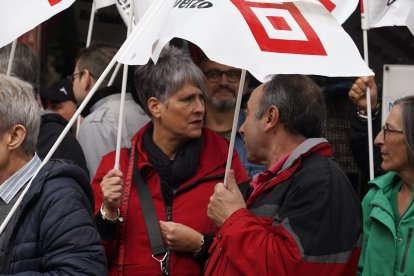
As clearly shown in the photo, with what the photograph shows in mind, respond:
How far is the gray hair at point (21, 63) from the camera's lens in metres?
4.85

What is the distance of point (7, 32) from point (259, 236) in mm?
1283

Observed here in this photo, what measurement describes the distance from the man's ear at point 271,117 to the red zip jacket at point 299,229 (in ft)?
0.69

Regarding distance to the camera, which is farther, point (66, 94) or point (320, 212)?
point (66, 94)

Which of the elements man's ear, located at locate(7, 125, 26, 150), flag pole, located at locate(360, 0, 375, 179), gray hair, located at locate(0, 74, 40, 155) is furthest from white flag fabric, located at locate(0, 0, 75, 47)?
A: flag pole, located at locate(360, 0, 375, 179)

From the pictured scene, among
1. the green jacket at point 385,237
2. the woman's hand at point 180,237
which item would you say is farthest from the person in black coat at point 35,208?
the green jacket at point 385,237

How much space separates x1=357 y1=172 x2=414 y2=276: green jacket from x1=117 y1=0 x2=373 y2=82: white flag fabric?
3.23 feet

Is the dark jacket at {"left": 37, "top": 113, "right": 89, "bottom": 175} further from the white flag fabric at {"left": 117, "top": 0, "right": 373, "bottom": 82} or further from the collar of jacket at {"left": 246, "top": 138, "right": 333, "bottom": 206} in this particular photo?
the white flag fabric at {"left": 117, "top": 0, "right": 373, "bottom": 82}

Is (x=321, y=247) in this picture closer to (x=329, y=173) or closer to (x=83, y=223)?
(x=329, y=173)

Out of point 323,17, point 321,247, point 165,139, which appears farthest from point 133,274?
point 323,17

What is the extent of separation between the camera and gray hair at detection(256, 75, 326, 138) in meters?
3.77

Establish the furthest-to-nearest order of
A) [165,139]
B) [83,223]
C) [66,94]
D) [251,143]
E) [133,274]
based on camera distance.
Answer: [66,94], [165,139], [133,274], [251,143], [83,223]

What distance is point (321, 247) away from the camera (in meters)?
3.45

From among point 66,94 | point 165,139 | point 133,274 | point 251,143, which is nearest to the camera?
point 251,143

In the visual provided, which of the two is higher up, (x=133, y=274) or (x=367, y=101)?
(x=367, y=101)
